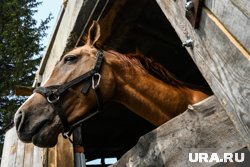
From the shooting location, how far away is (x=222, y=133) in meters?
1.72

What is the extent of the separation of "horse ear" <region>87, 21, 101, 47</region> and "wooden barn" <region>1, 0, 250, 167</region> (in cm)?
15

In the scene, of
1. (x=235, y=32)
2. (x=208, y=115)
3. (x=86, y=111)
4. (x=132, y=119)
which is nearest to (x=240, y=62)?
(x=235, y=32)

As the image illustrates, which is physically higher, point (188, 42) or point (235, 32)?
point (188, 42)

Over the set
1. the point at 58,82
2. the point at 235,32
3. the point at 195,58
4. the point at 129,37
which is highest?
the point at 129,37

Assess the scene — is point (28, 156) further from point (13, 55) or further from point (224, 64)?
point (13, 55)

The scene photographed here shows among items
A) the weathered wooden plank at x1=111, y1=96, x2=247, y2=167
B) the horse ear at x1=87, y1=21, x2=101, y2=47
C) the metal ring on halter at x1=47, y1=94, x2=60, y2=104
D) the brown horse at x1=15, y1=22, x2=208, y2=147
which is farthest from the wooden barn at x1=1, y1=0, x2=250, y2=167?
the metal ring on halter at x1=47, y1=94, x2=60, y2=104

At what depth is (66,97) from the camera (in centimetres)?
291

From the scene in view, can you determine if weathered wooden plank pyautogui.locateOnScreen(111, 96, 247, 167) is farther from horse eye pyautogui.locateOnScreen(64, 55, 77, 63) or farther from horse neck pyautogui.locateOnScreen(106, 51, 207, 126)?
horse eye pyautogui.locateOnScreen(64, 55, 77, 63)

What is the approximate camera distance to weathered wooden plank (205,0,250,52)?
127 cm

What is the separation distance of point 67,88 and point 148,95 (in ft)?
2.25

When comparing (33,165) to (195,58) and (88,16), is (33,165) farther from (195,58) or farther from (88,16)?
(195,58)

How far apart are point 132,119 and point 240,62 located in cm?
413
